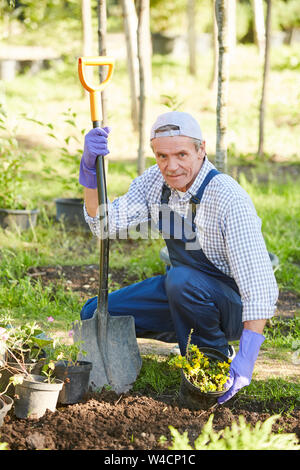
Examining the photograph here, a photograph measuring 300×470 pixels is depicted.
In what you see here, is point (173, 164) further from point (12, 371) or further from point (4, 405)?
point (4, 405)

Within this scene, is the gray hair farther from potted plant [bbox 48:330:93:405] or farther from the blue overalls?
potted plant [bbox 48:330:93:405]

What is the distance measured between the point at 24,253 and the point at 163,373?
1852 millimetres

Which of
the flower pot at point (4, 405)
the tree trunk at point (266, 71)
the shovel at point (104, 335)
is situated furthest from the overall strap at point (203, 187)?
the tree trunk at point (266, 71)

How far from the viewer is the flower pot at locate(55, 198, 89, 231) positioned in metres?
4.87

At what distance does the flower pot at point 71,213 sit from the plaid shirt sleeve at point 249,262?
2616 mm

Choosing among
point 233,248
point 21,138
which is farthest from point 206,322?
point 21,138

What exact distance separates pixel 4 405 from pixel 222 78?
7.90ft

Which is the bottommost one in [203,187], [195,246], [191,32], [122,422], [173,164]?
[122,422]

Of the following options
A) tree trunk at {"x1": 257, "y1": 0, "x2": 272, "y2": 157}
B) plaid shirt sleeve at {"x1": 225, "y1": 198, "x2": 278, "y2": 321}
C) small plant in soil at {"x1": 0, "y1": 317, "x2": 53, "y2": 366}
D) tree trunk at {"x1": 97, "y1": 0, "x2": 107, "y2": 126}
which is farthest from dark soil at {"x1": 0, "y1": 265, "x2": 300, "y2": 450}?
tree trunk at {"x1": 257, "y1": 0, "x2": 272, "y2": 157}

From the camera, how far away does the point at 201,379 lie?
2.36 meters

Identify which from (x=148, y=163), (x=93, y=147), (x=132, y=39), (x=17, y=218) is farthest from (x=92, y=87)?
(x=132, y=39)

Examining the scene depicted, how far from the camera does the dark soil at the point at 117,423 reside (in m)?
1.98

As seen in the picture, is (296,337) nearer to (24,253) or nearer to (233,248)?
(233,248)
